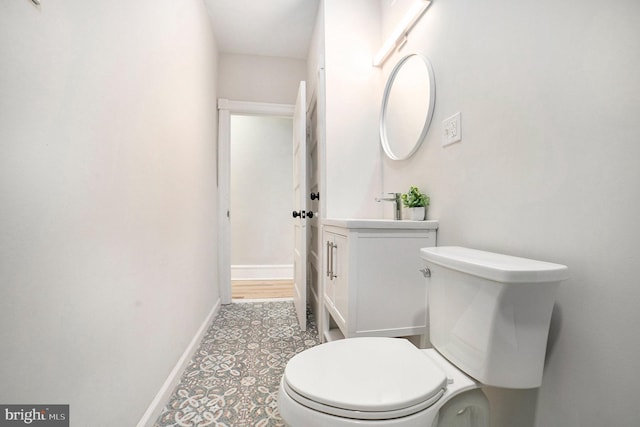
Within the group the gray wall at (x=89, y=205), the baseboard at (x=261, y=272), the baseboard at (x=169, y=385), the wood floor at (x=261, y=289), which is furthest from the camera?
the baseboard at (x=261, y=272)

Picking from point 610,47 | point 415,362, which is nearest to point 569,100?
point 610,47

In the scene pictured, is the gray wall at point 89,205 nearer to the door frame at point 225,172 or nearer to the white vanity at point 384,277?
the white vanity at point 384,277

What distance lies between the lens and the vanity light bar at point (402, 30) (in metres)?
1.38

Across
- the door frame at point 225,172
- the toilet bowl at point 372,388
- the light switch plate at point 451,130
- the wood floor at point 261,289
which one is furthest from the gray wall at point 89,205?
the wood floor at point 261,289

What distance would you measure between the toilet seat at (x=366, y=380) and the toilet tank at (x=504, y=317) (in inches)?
4.5

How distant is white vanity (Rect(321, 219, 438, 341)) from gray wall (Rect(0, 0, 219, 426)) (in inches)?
32.8

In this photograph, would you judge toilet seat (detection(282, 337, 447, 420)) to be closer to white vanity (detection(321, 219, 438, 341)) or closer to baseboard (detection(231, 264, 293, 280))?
white vanity (detection(321, 219, 438, 341))

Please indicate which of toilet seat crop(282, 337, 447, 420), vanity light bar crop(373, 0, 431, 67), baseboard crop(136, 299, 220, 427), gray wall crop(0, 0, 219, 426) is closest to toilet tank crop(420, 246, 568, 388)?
toilet seat crop(282, 337, 447, 420)

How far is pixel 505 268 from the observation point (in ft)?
2.14

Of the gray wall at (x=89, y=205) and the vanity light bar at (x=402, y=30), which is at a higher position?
the vanity light bar at (x=402, y=30)

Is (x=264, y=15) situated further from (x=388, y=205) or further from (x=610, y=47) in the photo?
(x=610, y=47)

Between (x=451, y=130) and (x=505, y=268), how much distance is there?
0.73 m

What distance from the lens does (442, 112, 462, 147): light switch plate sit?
1.14 meters

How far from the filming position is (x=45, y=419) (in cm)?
64
